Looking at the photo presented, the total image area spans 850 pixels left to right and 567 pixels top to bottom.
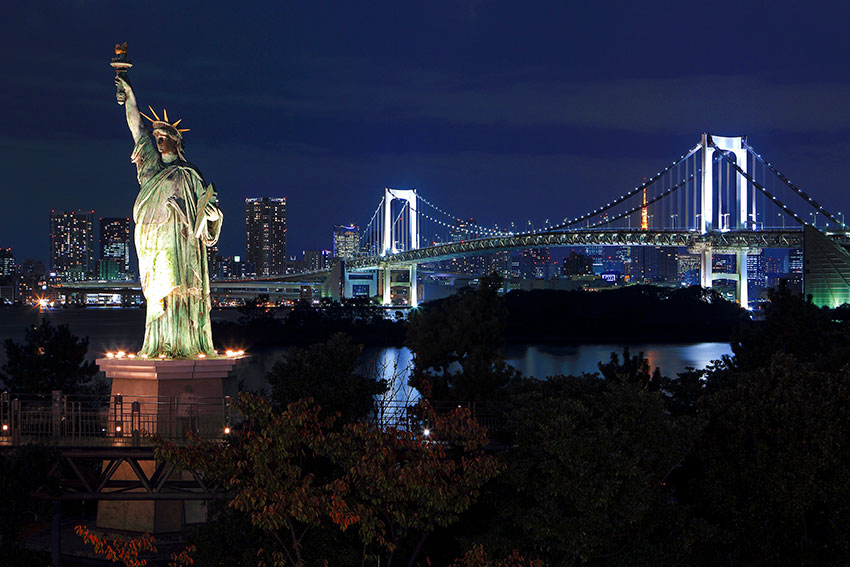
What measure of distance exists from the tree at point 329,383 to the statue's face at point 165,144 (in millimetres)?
3077

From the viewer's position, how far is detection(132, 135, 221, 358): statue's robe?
1202 centimetres

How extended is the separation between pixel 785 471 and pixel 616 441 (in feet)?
6.60

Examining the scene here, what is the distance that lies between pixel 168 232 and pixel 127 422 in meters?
2.40

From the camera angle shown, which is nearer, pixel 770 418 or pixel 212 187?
pixel 770 418

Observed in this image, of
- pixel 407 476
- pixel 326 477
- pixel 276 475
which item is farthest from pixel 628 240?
pixel 276 475

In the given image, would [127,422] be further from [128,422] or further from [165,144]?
[165,144]

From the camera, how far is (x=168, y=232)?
1205 cm

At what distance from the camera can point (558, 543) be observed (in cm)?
923

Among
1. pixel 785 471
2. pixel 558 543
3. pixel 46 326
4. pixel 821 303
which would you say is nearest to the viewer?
pixel 558 543

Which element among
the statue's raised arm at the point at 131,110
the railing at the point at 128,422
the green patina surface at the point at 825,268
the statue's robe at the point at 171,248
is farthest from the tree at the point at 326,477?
the green patina surface at the point at 825,268

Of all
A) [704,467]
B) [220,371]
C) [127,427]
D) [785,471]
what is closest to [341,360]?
[220,371]

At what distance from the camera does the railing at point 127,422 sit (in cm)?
1093

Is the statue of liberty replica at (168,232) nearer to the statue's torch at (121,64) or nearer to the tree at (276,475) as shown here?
the statue's torch at (121,64)

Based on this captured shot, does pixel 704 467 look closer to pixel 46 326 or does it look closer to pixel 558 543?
pixel 558 543
